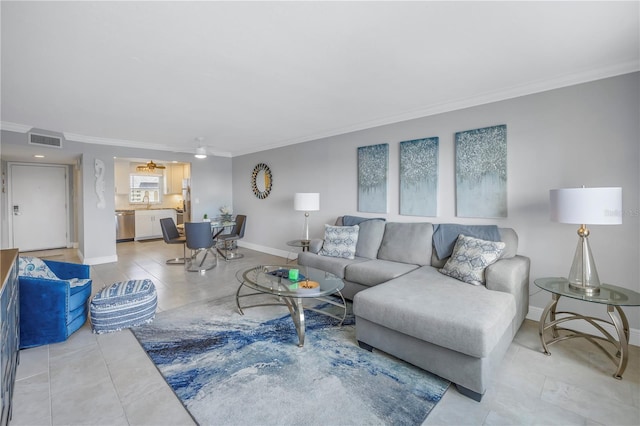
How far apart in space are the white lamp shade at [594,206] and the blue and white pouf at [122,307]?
382 cm

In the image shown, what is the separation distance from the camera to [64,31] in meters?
2.02

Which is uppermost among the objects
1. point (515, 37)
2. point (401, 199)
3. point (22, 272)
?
point (515, 37)

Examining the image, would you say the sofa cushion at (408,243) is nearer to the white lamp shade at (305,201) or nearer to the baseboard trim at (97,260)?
the white lamp shade at (305,201)

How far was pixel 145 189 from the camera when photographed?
8.88 m

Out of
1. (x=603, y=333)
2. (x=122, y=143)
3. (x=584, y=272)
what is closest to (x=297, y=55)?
(x=584, y=272)

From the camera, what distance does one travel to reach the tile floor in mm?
1688

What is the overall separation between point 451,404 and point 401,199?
267 centimetres

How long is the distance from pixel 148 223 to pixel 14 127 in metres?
4.13

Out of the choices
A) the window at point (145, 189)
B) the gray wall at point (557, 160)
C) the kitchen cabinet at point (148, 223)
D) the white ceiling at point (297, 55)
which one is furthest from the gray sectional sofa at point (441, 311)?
the window at point (145, 189)

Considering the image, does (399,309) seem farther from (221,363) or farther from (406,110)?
(406,110)

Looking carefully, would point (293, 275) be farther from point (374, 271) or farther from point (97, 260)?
point (97, 260)

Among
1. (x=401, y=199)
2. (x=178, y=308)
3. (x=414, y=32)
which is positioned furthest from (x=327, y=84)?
(x=178, y=308)

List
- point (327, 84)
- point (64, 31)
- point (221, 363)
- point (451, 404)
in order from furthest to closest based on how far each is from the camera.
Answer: point (327, 84) < point (221, 363) < point (64, 31) < point (451, 404)

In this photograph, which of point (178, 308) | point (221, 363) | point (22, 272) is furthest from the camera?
point (178, 308)
